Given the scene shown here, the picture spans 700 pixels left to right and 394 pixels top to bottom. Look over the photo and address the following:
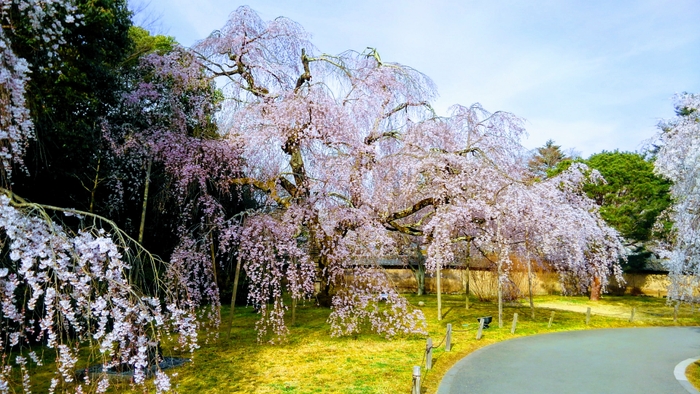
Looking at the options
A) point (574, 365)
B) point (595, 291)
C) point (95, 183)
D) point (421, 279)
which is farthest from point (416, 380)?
point (595, 291)

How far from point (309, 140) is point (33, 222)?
29.0 feet

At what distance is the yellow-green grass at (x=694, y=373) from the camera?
31.7ft

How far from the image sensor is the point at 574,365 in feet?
36.4

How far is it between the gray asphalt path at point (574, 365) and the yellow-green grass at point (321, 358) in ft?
1.98

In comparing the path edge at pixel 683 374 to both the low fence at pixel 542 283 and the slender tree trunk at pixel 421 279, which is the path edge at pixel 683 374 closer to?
the slender tree trunk at pixel 421 279

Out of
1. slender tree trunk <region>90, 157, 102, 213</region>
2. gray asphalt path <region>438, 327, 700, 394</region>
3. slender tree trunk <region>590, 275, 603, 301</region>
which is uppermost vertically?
slender tree trunk <region>90, 157, 102, 213</region>

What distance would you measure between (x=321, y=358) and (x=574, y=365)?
19.3ft

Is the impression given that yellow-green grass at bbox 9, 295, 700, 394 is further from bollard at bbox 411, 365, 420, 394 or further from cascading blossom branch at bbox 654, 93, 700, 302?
cascading blossom branch at bbox 654, 93, 700, 302

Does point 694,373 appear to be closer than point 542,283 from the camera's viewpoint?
Yes

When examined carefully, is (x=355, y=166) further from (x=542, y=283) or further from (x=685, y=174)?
(x=542, y=283)

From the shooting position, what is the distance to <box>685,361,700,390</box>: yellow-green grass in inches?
381

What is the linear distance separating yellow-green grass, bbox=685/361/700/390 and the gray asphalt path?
1.00 feet

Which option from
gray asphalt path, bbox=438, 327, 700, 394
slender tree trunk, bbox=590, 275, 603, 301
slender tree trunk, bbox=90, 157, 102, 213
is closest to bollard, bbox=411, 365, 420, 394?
gray asphalt path, bbox=438, 327, 700, 394

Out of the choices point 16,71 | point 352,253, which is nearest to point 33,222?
point 16,71
